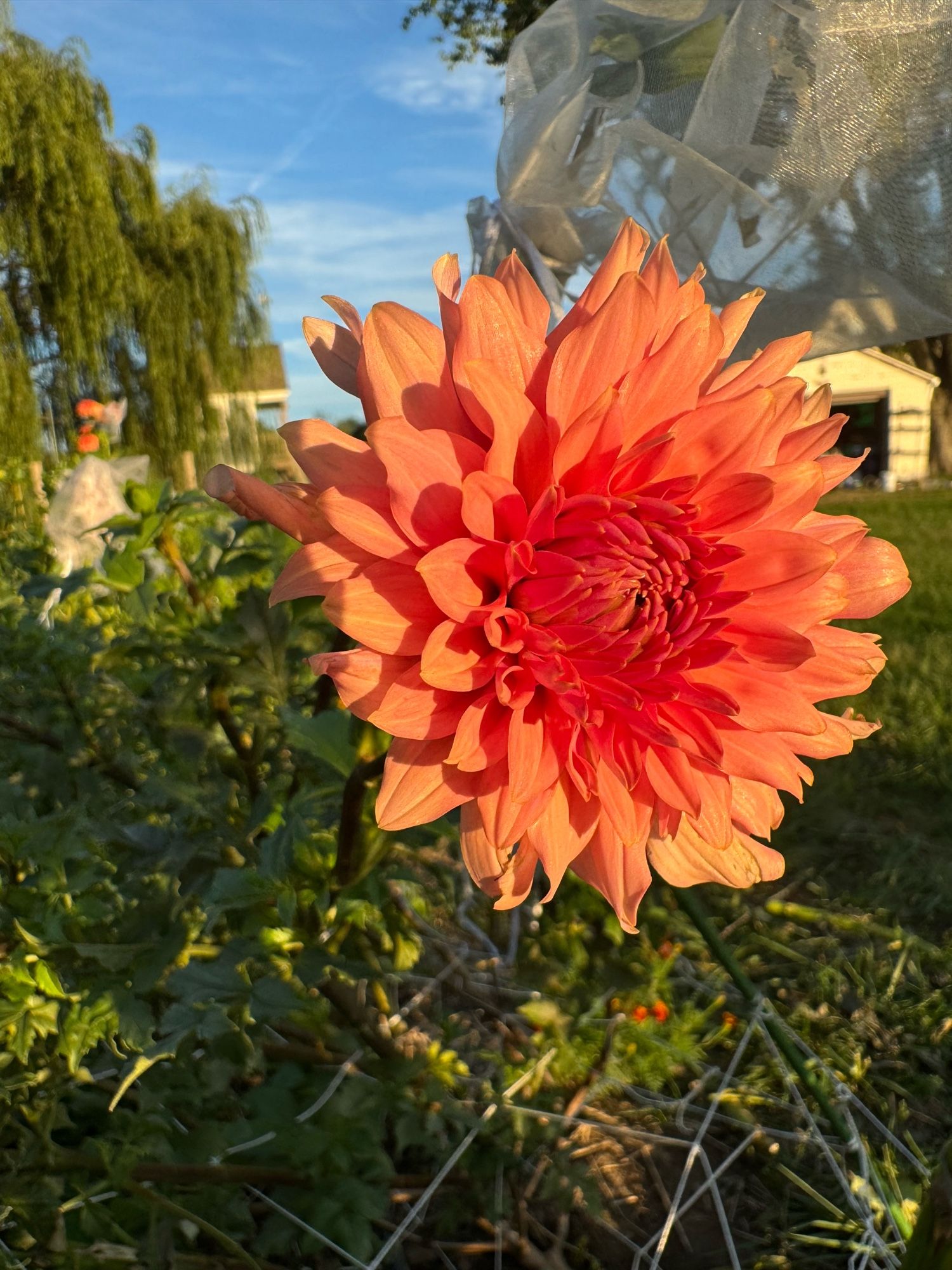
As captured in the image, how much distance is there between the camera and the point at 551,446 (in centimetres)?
59

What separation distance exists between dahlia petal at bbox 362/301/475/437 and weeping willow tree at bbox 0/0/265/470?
10.8 m

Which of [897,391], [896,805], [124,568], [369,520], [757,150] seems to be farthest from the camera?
[897,391]

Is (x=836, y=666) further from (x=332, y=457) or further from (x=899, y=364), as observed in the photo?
(x=899, y=364)

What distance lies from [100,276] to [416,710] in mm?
11805

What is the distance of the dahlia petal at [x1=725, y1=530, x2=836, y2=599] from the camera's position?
58 centimetres

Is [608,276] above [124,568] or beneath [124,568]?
above

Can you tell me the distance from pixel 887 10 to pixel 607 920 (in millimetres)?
1682

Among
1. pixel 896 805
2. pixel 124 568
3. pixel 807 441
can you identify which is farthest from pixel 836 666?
pixel 896 805

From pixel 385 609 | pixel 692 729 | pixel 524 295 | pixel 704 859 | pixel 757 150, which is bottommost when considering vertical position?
pixel 704 859

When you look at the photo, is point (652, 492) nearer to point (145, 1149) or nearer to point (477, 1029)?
point (145, 1149)

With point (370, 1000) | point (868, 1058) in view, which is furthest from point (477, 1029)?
point (868, 1058)

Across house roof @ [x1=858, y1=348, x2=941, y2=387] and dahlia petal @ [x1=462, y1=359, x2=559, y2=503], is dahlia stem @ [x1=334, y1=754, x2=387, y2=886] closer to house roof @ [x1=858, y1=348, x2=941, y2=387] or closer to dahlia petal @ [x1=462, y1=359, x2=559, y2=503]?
dahlia petal @ [x1=462, y1=359, x2=559, y2=503]

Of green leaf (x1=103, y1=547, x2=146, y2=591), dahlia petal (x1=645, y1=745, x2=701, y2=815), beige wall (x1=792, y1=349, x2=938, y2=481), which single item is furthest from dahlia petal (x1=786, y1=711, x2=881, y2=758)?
beige wall (x1=792, y1=349, x2=938, y2=481)

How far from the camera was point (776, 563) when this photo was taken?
0.60m
